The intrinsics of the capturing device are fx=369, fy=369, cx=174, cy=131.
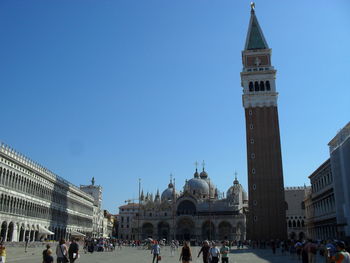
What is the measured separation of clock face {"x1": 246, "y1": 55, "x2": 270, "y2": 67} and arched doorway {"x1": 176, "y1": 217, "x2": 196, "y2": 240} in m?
37.3

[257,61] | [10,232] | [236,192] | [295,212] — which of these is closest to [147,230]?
[236,192]

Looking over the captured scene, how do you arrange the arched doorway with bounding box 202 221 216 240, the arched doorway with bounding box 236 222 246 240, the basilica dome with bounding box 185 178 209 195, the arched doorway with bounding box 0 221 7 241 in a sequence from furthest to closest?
the basilica dome with bounding box 185 178 209 195 < the arched doorway with bounding box 202 221 216 240 < the arched doorway with bounding box 236 222 246 240 < the arched doorway with bounding box 0 221 7 241

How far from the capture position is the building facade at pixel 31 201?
1646 inches

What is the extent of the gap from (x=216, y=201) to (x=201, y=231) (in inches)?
319

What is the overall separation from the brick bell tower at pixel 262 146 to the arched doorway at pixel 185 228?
25775 mm

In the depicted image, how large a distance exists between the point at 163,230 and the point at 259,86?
134 feet

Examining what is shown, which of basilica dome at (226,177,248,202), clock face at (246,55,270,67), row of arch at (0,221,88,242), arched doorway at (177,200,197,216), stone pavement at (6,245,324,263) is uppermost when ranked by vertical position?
clock face at (246,55,270,67)

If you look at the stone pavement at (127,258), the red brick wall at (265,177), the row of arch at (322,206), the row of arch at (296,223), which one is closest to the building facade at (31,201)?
the stone pavement at (127,258)

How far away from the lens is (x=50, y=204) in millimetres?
57562

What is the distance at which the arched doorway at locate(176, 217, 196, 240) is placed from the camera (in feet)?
270

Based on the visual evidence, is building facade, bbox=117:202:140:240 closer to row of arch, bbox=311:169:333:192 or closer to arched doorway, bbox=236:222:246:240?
arched doorway, bbox=236:222:246:240

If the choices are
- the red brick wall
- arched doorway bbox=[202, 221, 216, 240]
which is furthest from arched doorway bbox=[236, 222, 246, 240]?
the red brick wall

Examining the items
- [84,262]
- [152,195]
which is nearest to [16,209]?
[84,262]

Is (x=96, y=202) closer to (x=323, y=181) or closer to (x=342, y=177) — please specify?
(x=323, y=181)
